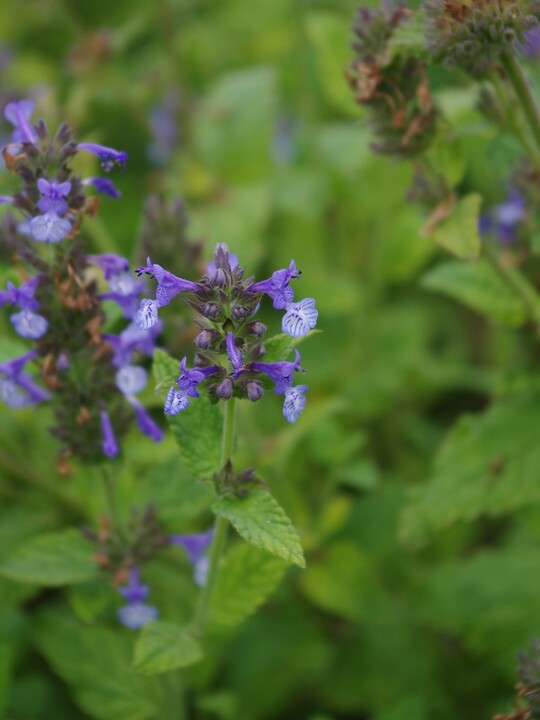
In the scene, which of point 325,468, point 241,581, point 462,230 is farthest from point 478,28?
point 325,468

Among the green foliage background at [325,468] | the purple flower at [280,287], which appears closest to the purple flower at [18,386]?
the green foliage background at [325,468]

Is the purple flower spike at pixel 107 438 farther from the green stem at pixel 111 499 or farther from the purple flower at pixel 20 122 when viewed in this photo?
the purple flower at pixel 20 122

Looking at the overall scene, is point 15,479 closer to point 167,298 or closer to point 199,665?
point 199,665

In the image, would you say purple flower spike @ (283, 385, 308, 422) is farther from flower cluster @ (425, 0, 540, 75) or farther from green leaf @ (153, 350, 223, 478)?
A: flower cluster @ (425, 0, 540, 75)

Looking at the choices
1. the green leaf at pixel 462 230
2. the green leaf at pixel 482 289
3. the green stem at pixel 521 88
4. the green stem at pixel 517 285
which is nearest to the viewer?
the green stem at pixel 521 88

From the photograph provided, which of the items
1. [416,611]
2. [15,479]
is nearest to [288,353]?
[416,611]

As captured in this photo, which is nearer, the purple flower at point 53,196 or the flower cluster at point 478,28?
the purple flower at point 53,196
